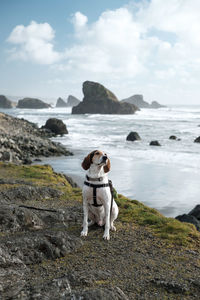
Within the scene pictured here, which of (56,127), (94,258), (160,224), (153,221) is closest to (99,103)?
(56,127)

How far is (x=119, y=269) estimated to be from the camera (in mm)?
4629

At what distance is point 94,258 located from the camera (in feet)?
16.3

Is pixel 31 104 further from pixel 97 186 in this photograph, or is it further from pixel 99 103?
pixel 97 186

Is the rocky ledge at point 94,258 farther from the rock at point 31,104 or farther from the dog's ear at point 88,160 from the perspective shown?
the rock at point 31,104

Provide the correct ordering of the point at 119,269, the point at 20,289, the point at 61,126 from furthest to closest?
the point at 61,126 < the point at 119,269 < the point at 20,289

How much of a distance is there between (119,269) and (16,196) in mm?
4728

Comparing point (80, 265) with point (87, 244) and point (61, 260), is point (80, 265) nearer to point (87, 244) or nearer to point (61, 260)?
point (61, 260)

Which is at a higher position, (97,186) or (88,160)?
(88,160)

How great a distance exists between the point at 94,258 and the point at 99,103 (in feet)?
419

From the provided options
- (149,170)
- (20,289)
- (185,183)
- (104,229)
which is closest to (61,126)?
(149,170)

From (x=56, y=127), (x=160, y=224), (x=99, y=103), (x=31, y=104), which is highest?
(x=31, y=104)

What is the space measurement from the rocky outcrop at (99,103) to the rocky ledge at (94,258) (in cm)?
11813

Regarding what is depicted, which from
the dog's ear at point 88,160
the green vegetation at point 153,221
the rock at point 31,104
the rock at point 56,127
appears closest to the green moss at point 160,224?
the green vegetation at point 153,221

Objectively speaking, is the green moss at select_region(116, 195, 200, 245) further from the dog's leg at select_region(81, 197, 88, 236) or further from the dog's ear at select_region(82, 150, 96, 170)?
the dog's ear at select_region(82, 150, 96, 170)
